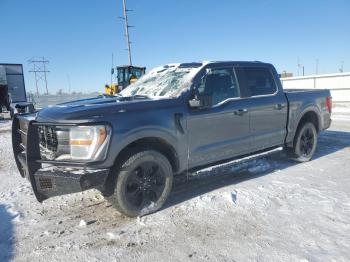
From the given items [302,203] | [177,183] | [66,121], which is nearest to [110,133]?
[66,121]

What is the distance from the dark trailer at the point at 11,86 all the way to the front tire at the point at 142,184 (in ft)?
56.8

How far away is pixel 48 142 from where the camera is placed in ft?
12.1

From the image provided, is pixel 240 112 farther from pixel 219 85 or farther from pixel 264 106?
pixel 264 106

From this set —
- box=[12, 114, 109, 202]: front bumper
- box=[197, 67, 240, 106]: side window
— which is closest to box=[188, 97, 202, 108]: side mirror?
box=[197, 67, 240, 106]: side window

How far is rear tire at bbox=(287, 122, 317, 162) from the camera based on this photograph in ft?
20.1

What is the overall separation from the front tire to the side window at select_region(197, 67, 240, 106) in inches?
43.8

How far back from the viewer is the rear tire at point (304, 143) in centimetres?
613

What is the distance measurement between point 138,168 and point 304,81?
87.7ft

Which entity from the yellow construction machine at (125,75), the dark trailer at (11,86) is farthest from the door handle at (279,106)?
the dark trailer at (11,86)

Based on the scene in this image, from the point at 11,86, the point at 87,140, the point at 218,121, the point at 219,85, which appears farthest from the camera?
the point at 11,86

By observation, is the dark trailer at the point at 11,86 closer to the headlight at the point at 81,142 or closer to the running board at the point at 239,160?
the running board at the point at 239,160

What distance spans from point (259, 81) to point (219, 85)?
3.30ft

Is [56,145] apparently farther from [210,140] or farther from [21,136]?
[210,140]

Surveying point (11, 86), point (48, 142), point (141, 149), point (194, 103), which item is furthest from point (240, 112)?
point (11, 86)
